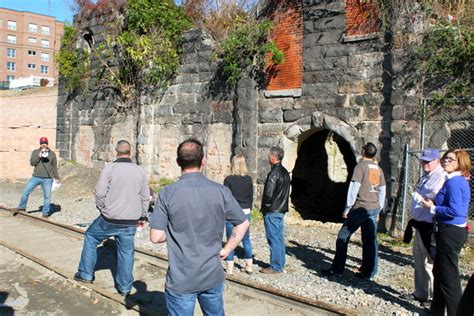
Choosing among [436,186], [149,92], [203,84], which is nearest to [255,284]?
[436,186]

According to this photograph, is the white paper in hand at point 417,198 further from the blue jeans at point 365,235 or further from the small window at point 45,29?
the small window at point 45,29

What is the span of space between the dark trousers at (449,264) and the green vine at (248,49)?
7353 mm

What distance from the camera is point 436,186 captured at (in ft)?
17.2

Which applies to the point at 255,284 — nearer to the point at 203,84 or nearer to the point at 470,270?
the point at 470,270

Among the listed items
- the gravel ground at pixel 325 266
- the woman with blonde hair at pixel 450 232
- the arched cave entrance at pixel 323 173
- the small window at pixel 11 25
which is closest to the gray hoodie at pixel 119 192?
the gravel ground at pixel 325 266

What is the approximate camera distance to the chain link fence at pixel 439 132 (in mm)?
9055

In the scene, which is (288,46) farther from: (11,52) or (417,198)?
(11,52)

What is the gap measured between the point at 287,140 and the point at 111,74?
25.5 ft

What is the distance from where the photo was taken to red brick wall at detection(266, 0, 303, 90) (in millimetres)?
11258

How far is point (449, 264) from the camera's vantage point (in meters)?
4.69

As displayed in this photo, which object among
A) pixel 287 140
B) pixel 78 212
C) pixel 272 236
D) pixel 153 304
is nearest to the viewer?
pixel 153 304

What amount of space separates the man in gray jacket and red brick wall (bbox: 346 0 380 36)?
6315 mm

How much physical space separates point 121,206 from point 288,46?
6.94 meters

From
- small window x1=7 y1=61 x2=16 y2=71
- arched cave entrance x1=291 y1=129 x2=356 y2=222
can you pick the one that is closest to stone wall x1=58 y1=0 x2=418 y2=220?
arched cave entrance x1=291 y1=129 x2=356 y2=222
